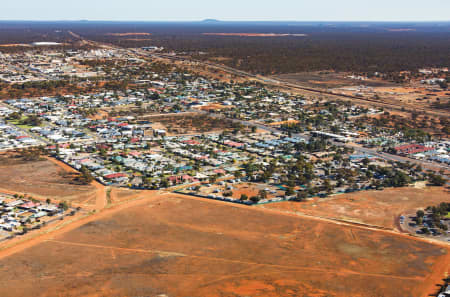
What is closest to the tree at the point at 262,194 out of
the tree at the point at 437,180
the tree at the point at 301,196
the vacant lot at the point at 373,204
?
the vacant lot at the point at 373,204

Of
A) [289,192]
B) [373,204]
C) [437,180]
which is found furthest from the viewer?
[437,180]

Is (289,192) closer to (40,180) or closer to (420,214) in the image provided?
(420,214)

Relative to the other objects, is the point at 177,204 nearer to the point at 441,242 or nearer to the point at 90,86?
the point at 441,242

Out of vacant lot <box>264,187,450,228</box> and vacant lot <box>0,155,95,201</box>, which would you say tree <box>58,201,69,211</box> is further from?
vacant lot <box>264,187,450,228</box>

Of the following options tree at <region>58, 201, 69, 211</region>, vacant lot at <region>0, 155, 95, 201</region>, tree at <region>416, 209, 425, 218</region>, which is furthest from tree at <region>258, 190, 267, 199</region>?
tree at <region>58, 201, 69, 211</region>

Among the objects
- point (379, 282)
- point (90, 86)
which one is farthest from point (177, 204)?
point (90, 86)

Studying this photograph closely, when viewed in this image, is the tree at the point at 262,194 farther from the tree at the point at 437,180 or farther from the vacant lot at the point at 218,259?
the tree at the point at 437,180

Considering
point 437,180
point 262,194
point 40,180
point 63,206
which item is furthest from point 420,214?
point 40,180
